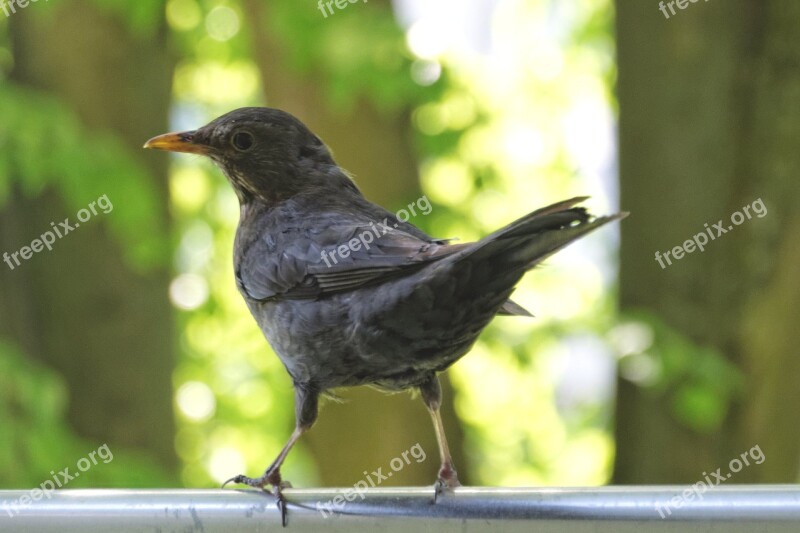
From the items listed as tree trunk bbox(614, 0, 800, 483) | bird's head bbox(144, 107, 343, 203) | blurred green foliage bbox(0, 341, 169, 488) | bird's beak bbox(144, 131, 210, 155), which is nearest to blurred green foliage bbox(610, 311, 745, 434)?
tree trunk bbox(614, 0, 800, 483)

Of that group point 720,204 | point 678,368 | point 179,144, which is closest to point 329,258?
point 179,144

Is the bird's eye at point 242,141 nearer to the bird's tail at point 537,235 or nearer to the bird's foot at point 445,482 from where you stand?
the bird's tail at point 537,235

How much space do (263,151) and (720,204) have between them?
3166 mm

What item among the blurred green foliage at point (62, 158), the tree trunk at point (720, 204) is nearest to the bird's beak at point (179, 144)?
the blurred green foliage at point (62, 158)

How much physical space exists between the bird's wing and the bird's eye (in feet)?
0.94

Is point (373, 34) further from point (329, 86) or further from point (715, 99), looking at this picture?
point (715, 99)

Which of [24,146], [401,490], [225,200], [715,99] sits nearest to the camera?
[401,490]

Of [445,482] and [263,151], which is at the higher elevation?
[263,151]

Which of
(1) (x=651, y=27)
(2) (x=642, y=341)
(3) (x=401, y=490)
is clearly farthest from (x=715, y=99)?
(3) (x=401, y=490)

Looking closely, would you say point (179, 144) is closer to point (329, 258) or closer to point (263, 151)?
point (263, 151)

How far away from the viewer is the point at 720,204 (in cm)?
539

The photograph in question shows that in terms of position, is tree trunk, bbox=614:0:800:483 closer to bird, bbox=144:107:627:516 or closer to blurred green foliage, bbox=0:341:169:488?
bird, bbox=144:107:627:516

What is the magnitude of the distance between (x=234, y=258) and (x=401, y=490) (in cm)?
123

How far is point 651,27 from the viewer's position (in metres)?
5.50
